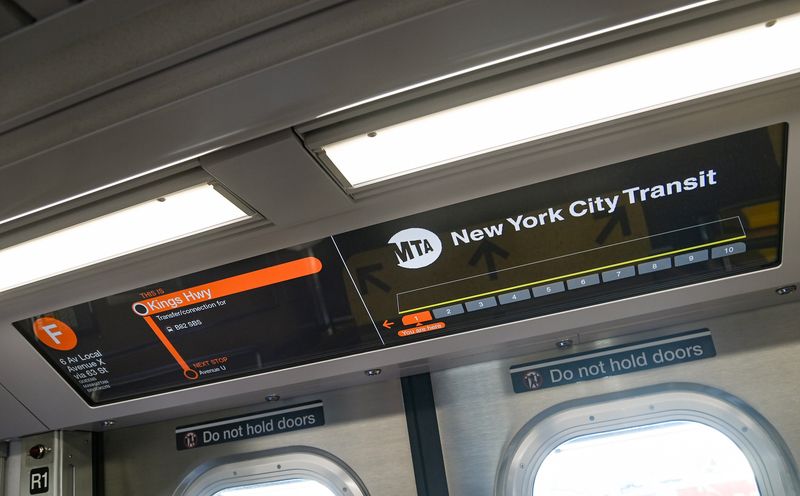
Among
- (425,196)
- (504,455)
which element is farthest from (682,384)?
(425,196)

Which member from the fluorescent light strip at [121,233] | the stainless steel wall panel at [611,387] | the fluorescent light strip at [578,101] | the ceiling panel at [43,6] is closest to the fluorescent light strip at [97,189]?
the fluorescent light strip at [121,233]

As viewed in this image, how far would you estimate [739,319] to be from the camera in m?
2.86

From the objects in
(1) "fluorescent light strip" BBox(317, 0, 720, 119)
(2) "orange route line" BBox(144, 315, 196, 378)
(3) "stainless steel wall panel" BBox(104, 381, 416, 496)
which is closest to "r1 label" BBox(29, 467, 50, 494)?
(3) "stainless steel wall panel" BBox(104, 381, 416, 496)

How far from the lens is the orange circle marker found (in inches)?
111

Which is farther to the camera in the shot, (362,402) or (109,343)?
(362,402)

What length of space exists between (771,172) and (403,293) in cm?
133

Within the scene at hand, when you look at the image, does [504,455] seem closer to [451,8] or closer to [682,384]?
[682,384]

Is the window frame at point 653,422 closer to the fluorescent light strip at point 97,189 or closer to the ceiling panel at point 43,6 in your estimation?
the fluorescent light strip at point 97,189

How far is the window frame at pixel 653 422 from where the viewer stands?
2.71m

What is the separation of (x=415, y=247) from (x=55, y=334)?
1651 mm

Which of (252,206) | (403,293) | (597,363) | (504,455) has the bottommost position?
(504,455)

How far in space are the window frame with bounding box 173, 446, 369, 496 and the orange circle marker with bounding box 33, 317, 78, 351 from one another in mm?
1015

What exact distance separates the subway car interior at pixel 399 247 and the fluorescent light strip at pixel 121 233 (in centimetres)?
1

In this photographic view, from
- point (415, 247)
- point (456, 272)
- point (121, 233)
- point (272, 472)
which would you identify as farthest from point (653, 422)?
point (121, 233)
